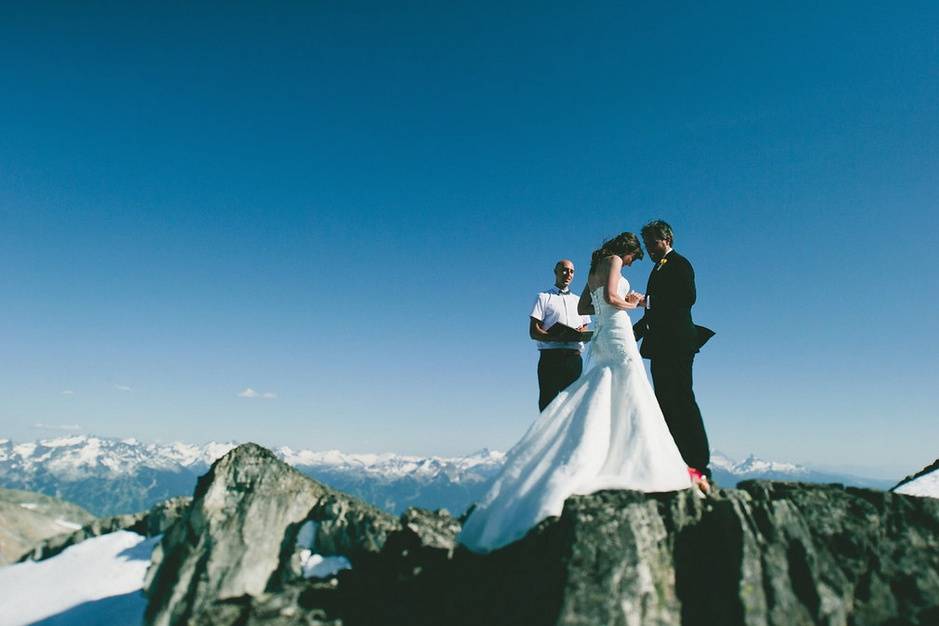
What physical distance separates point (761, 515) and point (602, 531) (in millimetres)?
3006

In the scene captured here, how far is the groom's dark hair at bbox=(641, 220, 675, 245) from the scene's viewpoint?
10.4m

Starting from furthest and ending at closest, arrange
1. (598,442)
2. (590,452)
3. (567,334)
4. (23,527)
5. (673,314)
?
(23,527) < (567,334) < (673,314) < (598,442) < (590,452)

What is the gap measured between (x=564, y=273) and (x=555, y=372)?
281 centimetres

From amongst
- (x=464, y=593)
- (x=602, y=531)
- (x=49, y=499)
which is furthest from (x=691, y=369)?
(x=49, y=499)

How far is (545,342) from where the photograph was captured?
40.4ft

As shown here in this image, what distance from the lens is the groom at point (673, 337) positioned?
381 inches

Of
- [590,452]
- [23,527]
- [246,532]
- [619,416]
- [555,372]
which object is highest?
[555,372]

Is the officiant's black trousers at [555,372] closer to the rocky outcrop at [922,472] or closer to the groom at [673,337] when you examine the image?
the groom at [673,337]

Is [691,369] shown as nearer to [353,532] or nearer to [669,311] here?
[669,311]

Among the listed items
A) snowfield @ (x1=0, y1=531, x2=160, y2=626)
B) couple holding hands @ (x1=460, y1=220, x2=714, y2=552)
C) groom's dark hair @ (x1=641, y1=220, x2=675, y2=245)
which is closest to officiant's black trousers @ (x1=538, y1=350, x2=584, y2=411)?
couple holding hands @ (x1=460, y1=220, x2=714, y2=552)

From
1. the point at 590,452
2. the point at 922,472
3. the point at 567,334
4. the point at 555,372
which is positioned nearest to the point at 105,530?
the point at 555,372

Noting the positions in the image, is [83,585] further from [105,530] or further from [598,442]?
[598,442]

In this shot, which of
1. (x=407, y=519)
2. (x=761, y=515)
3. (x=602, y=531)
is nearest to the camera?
(x=602, y=531)

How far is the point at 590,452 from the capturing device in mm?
8508
